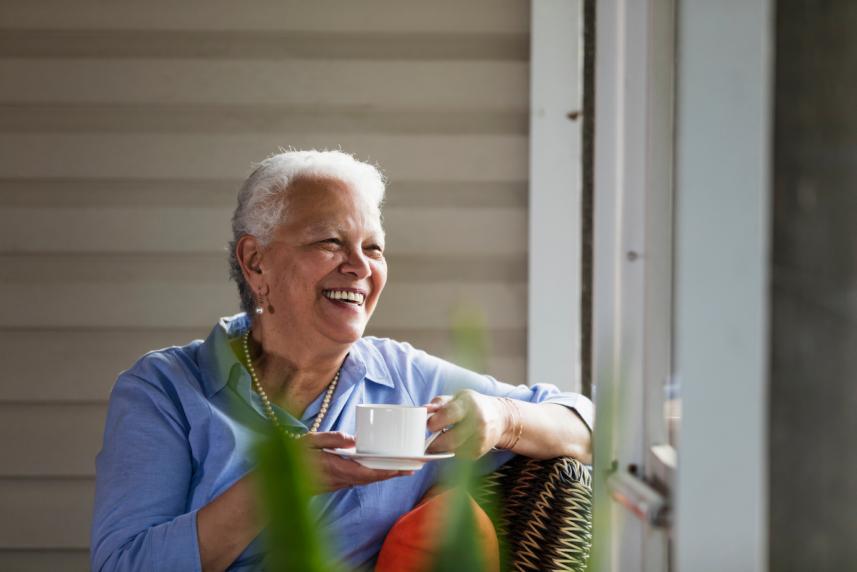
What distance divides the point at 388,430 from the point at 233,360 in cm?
59

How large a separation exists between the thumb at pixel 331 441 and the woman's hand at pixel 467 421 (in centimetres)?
22

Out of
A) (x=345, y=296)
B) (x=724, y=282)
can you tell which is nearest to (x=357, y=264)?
(x=345, y=296)

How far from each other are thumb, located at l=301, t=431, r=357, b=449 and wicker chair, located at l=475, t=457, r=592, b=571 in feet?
0.79

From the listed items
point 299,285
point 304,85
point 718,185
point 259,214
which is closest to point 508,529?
point 299,285

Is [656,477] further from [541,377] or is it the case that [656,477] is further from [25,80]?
[25,80]

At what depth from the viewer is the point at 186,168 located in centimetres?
316

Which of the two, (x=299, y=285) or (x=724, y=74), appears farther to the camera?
(x=299, y=285)

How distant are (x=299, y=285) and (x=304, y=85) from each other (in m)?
0.99

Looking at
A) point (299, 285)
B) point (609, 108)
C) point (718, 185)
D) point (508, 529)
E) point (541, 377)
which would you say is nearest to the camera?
point (718, 185)

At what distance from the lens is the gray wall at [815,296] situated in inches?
29.2

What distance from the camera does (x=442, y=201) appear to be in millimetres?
3154

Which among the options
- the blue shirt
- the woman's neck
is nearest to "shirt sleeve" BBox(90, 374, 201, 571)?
the blue shirt

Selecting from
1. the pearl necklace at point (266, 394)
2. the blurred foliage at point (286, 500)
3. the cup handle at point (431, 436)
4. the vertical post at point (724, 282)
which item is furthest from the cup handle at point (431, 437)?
the blurred foliage at point (286, 500)

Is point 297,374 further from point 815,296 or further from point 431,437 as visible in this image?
point 815,296
